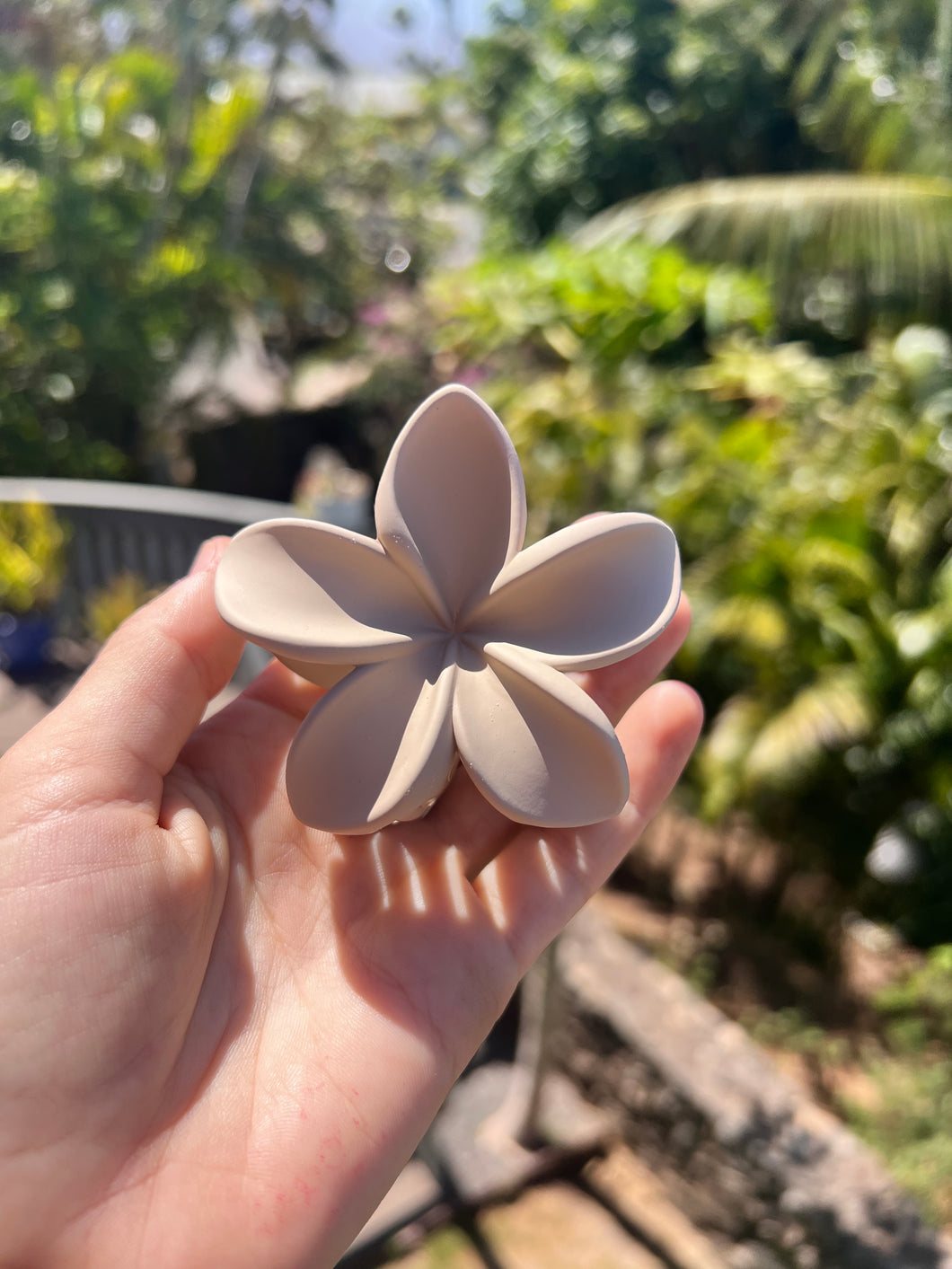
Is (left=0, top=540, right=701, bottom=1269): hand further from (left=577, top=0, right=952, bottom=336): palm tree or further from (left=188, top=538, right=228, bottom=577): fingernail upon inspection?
(left=577, top=0, right=952, bottom=336): palm tree

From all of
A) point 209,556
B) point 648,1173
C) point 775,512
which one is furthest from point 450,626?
point 648,1173

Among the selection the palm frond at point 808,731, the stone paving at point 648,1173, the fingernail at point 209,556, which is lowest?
the stone paving at point 648,1173

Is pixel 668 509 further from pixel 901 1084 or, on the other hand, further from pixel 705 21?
pixel 705 21

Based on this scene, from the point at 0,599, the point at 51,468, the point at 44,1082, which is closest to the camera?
the point at 44,1082

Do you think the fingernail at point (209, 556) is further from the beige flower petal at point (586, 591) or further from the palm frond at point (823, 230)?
the palm frond at point (823, 230)

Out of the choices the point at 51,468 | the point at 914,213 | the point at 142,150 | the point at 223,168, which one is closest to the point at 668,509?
the point at 914,213

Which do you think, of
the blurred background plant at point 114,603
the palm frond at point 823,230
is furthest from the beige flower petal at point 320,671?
the palm frond at point 823,230
